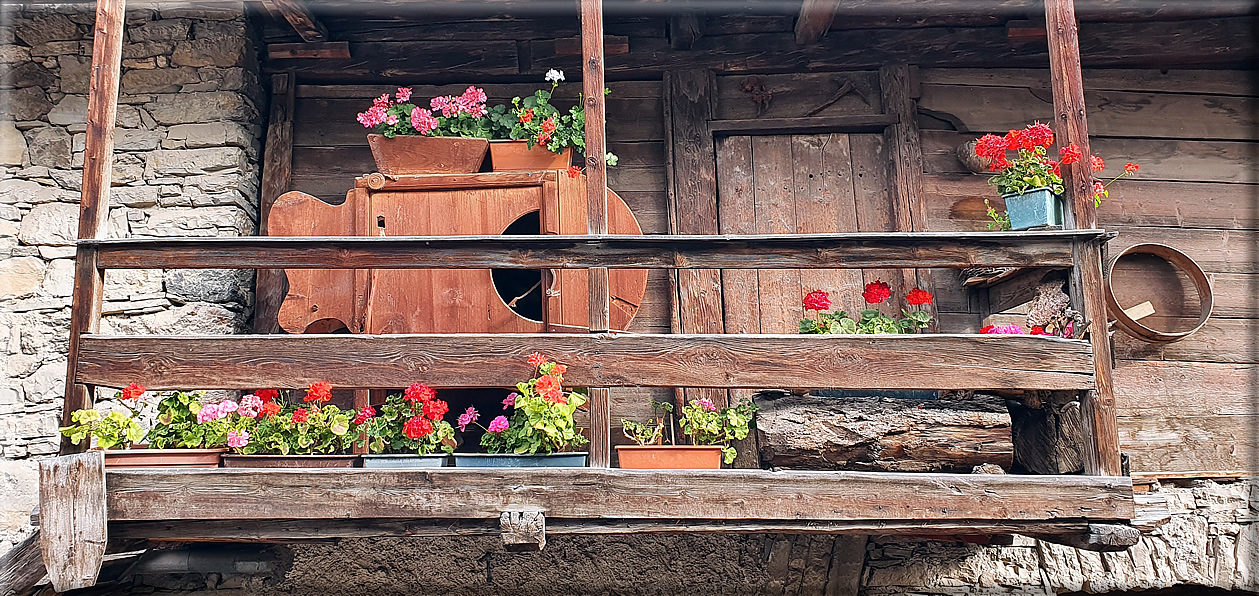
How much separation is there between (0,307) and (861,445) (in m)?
4.09

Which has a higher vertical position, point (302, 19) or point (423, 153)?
point (302, 19)

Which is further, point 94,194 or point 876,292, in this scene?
point 876,292

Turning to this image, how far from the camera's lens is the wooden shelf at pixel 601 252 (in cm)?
343

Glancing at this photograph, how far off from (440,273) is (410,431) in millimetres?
936

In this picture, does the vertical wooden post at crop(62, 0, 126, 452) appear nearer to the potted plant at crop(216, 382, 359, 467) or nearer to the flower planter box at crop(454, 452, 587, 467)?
the potted plant at crop(216, 382, 359, 467)

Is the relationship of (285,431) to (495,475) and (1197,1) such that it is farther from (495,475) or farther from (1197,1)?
(1197,1)

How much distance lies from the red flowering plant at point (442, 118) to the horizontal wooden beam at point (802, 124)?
1234 millimetres

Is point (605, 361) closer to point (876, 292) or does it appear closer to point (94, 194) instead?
point (876, 292)

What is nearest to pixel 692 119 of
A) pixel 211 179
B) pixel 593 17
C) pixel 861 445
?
pixel 593 17

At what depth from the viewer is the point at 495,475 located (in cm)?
334

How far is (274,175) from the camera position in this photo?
4777 mm

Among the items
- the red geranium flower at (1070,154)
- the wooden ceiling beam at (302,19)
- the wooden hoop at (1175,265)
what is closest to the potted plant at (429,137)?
the wooden ceiling beam at (302,19)

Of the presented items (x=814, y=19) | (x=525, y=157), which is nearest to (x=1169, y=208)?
(x=814, y=19)

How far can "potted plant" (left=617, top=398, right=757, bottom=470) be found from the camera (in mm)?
3580
